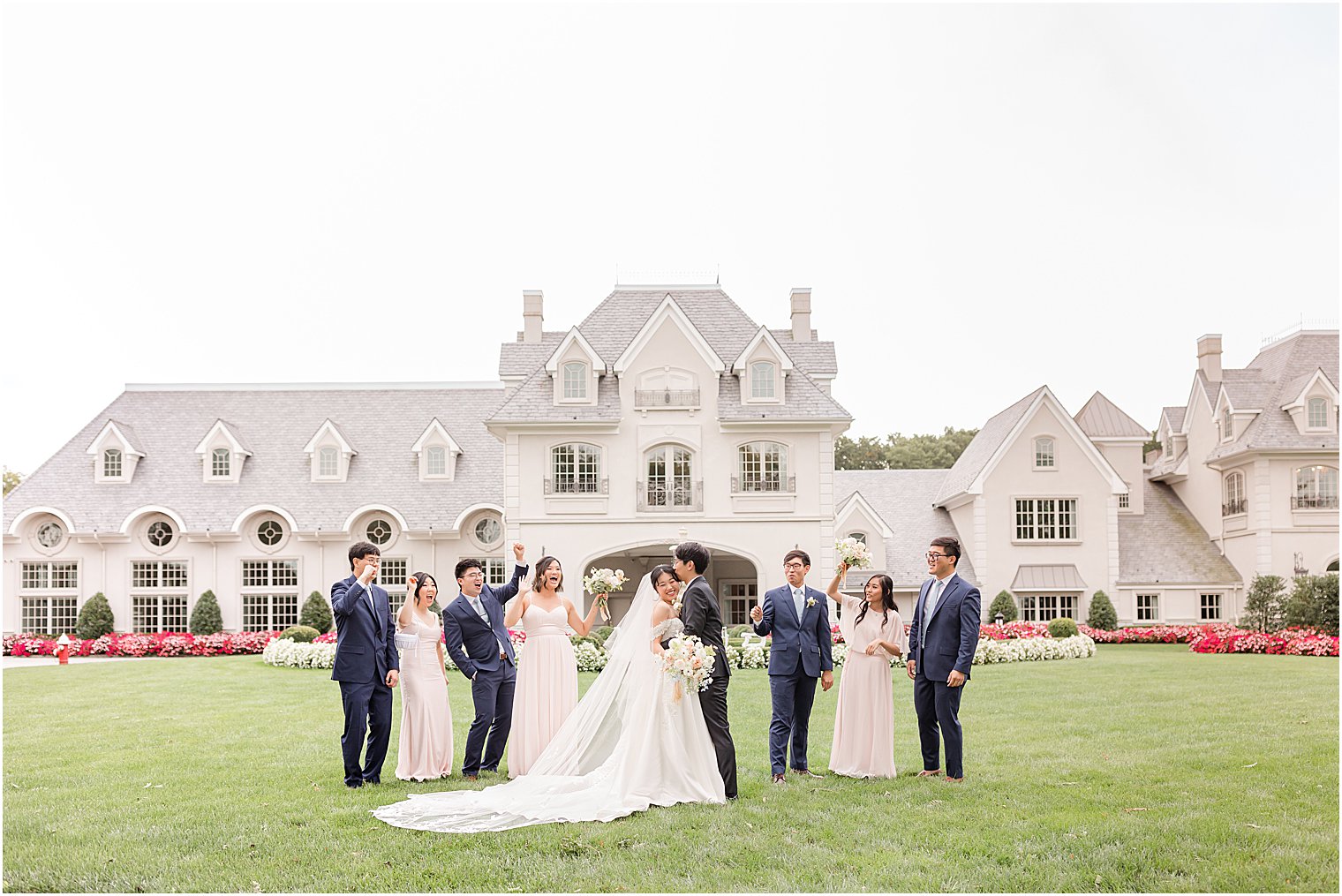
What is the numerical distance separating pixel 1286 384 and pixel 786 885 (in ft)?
108

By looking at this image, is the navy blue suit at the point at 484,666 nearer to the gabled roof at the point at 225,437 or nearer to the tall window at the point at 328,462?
the tall window at the point at 328,462

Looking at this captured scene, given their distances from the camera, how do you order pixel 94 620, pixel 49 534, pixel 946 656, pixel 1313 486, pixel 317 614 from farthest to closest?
pixel 1313 486 < pixel 49 534 < pixel 94 620 < pixel 317 614 < pixel 946 656

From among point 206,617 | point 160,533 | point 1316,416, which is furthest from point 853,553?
point 1316,416

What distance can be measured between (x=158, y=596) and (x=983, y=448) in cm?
2552

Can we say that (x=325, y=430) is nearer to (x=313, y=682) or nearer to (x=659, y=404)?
(x=659, y=404)

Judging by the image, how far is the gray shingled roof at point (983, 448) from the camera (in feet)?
111

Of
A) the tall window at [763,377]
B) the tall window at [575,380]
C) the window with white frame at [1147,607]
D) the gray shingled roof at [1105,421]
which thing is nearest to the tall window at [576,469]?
the tall window at [575,380]

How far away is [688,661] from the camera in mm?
8852

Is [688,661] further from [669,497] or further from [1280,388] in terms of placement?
[1280,388]

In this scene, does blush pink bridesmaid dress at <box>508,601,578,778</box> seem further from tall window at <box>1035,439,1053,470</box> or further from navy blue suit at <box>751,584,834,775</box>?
tall window at <box>1035,439,1053,470</box>

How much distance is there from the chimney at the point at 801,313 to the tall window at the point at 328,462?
47.2 ft

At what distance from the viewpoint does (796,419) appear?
2803 cm

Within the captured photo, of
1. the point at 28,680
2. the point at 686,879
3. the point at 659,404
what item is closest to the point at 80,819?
the point at 686,879

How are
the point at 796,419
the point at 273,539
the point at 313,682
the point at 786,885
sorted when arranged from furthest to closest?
1. the point at 273,539
2. the point at 796,419
3. the point at 313,682
4. the point at 786,885
